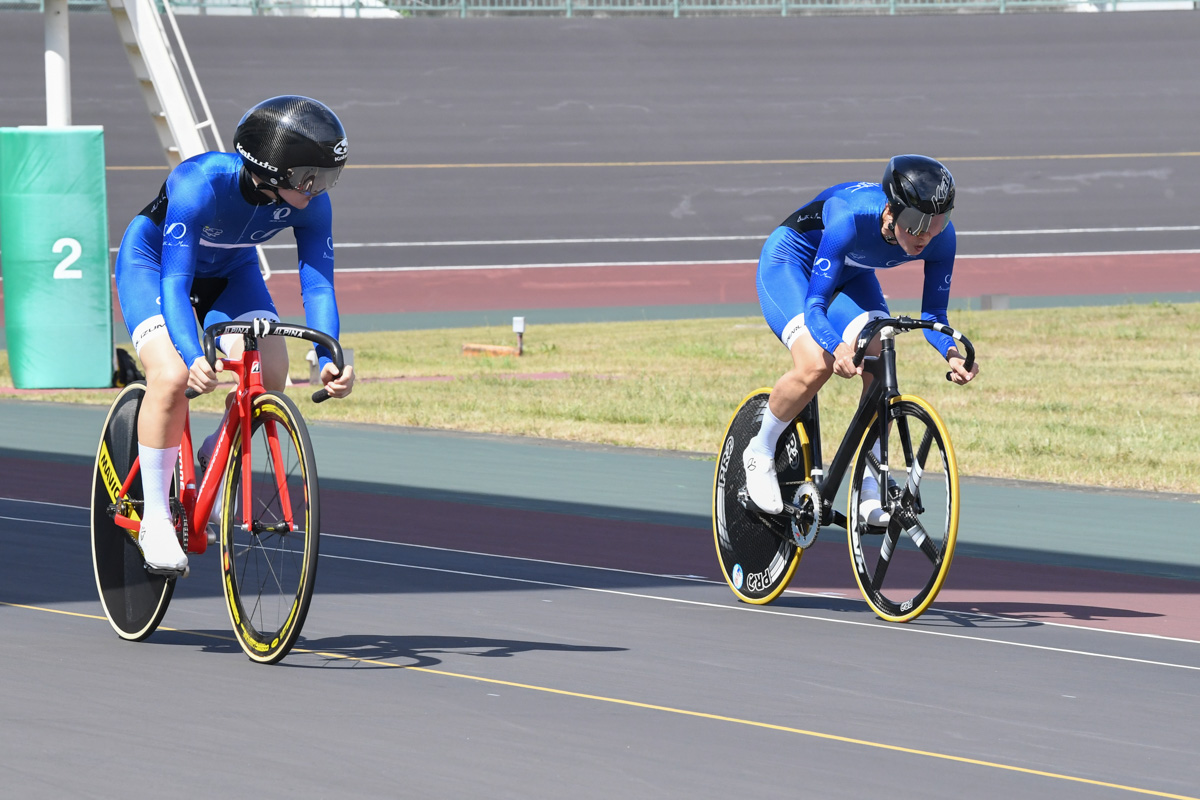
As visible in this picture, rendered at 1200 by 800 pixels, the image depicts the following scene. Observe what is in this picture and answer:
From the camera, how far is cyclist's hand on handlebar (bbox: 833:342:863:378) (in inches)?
271

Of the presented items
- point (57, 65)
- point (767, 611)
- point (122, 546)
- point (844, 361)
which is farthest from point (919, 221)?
point (57, 65)

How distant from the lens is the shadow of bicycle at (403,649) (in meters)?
6.24

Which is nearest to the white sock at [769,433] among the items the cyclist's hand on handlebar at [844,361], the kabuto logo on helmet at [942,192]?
Result: the cyclist's hand on handlebar at [844,361]

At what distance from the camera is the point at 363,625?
276 inches

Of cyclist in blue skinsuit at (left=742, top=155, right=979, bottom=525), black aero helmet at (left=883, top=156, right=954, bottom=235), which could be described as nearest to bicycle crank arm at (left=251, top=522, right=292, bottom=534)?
cyclist in blue skinsuit at (left=742, top=155, right=979, bottom=525)

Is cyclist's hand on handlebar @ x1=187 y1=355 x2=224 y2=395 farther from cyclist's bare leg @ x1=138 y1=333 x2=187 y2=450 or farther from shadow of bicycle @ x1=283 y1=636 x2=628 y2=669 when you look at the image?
shadow of bicycle @ x1=283 y1=636 x2=628 y2=669

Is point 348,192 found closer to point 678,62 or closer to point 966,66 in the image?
point 678,62

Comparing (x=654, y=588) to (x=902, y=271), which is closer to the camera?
(x=654, y=588)

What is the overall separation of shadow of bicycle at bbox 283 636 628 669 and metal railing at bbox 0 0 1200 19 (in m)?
34.8

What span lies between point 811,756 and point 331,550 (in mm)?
4405

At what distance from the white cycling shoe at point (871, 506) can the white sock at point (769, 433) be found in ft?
1.35

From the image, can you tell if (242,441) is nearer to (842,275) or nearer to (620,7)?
(842,275)

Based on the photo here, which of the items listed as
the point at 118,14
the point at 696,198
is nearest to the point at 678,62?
the point at 696,198

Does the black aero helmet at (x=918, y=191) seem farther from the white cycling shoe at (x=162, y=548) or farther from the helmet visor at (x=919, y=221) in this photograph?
the white cycling shoe at (x=162, y=548)
